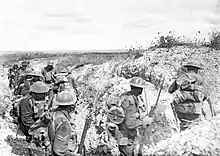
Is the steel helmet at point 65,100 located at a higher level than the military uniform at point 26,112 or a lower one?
higher

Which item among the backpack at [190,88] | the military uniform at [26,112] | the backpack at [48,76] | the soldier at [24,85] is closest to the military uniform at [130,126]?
the backpack at [190,88]

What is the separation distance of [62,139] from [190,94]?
387cm

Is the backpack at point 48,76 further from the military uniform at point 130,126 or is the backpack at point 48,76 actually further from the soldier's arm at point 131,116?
the soldier's arm at point 131,116

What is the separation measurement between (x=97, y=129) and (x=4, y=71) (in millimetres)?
22240

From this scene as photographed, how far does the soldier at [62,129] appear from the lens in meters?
5.60

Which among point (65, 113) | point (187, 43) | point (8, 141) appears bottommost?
point (8, 141)

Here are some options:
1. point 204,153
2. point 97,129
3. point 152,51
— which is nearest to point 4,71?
point 152,51

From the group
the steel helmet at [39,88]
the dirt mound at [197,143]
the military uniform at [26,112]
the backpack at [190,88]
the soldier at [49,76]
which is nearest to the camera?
the dirt mound at [197,143]

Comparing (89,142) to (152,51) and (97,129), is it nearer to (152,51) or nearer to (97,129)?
(97,129)

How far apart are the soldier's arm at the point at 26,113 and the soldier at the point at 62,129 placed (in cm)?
302

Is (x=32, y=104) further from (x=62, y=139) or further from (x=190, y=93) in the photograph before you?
(x=190, y=93)

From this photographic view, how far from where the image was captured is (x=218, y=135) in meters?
5.21

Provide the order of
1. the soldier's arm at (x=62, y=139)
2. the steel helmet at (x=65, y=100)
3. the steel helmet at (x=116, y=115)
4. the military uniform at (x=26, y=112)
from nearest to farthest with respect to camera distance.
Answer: the soldier's arm at (x=62, y=139) < the steel helmet at (x=65, y=100) < the steel helmet at (x=116, y=115) < the military uniform at (x=26, y=112)

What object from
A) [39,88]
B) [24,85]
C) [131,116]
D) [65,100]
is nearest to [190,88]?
[131,116]
